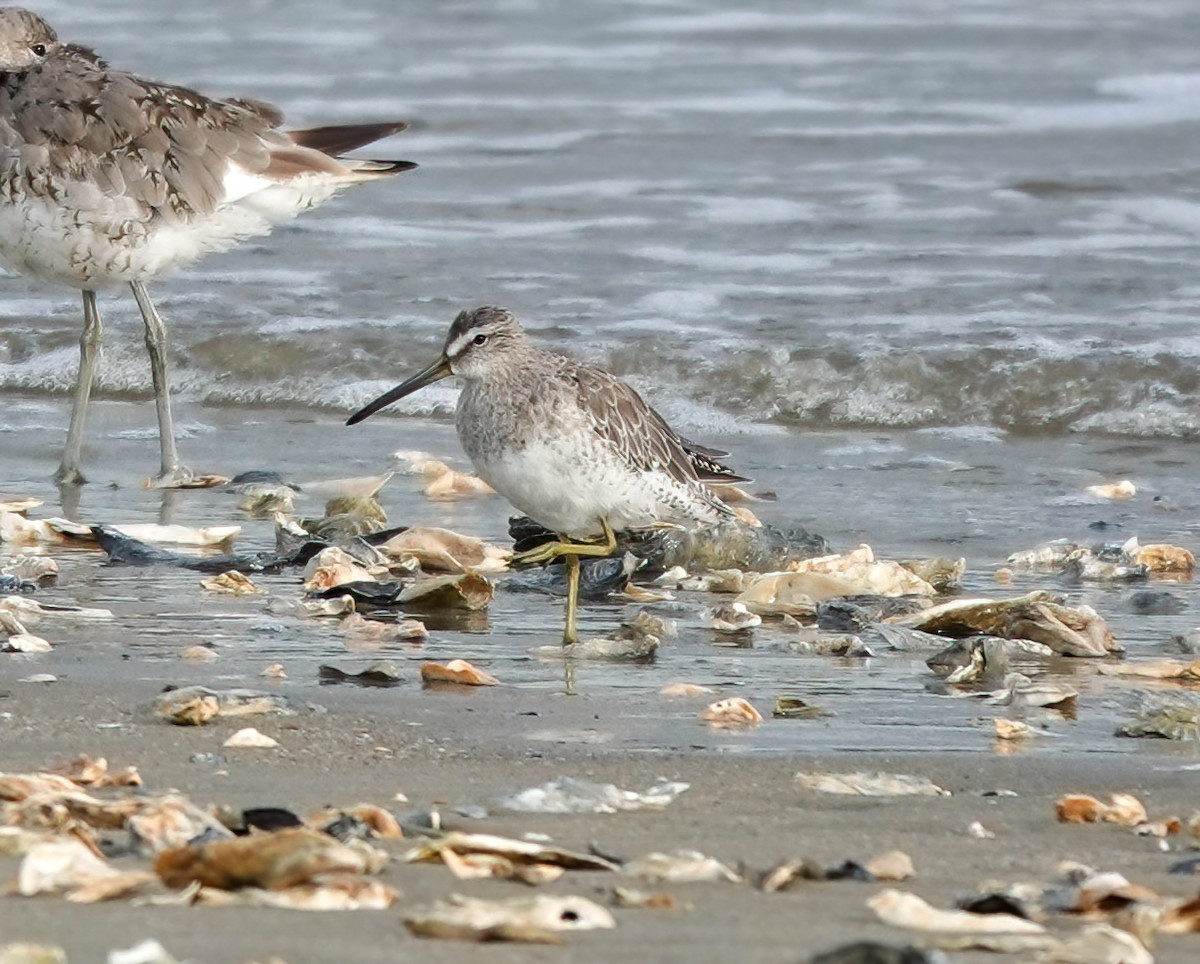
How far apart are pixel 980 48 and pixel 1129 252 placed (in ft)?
22.2

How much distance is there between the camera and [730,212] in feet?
41.4

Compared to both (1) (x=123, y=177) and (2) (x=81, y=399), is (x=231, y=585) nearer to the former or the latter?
(2) (x=81, y=399)

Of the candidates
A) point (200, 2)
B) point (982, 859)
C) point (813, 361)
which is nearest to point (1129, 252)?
point (813, 361)

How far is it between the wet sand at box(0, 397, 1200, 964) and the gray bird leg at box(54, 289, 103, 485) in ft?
2.96

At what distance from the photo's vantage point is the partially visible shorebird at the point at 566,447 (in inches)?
219

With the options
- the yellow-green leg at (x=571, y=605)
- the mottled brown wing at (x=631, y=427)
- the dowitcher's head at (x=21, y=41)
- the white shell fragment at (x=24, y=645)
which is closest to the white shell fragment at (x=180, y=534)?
the mottled brown wing at (x=631, y=427)

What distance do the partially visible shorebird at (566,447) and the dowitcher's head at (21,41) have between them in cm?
293

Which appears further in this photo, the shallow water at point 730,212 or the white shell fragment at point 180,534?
the shallow water at point 730,212

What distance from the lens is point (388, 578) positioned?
6.04 metres

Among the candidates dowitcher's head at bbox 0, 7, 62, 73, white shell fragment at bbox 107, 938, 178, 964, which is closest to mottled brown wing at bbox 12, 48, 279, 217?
dowitcher's head at bbox 0, 7, 62, 73

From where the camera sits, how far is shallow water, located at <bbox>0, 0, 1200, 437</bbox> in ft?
31.0

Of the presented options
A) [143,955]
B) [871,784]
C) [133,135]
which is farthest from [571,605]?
[133,135]

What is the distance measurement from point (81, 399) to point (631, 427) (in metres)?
3.05

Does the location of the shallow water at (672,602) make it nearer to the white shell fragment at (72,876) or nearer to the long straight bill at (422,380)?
the long straight bill at (422,380)
